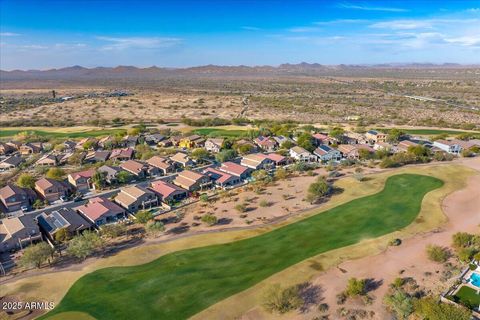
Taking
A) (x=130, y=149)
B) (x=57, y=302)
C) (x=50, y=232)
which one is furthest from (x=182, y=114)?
(x=57, y=302)

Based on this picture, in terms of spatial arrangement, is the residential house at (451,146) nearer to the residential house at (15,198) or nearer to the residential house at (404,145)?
the residential house at (404,145)

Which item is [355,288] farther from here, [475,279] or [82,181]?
[82,181]

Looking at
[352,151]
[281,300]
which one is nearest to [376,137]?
[352,151]

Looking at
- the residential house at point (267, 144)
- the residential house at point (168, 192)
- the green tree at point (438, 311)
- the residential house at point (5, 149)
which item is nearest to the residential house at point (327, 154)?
the residential house at point (267, 144)

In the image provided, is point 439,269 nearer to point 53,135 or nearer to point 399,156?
point 399,156

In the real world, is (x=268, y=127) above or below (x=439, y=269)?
above

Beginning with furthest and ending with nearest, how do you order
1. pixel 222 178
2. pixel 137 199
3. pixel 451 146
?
pixel 451 146, pixel 222 178, pixel 137 199
